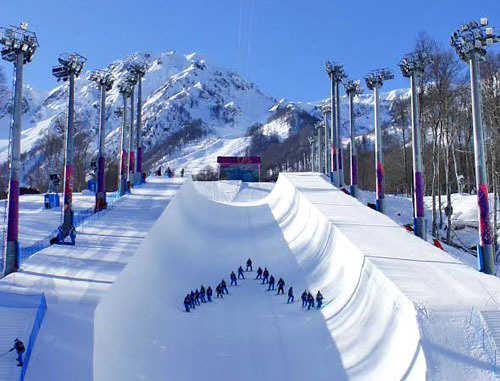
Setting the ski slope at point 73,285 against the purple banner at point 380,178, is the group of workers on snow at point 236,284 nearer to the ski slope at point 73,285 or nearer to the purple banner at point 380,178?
the ski slope at point 73,285

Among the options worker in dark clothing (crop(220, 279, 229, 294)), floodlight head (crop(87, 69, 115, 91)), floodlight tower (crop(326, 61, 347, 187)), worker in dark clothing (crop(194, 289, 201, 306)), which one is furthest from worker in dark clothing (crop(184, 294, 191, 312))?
floodlight tower (crop(326, 61, 347, 187))

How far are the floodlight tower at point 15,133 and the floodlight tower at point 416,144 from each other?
1648 centimetres

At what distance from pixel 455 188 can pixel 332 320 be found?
54.0 meters

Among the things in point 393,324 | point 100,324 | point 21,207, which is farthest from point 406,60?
point 21,207

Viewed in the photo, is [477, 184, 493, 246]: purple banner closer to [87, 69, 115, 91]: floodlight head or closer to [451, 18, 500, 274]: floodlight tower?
[451, 18, 500, 274]: floodlight tower

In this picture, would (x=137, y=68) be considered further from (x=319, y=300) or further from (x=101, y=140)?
(x=319, y=300)

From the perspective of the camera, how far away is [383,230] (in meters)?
18.7

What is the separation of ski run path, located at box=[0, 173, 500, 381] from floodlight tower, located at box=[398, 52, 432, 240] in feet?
7.30

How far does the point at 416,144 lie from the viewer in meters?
20.5

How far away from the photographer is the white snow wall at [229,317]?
33.8 feet

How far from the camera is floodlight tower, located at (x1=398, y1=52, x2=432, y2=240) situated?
2055 cm

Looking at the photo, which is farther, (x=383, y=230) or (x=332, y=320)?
(x=383, y=230)

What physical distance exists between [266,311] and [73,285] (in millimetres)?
6424

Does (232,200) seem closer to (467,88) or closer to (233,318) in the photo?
(467,88)
